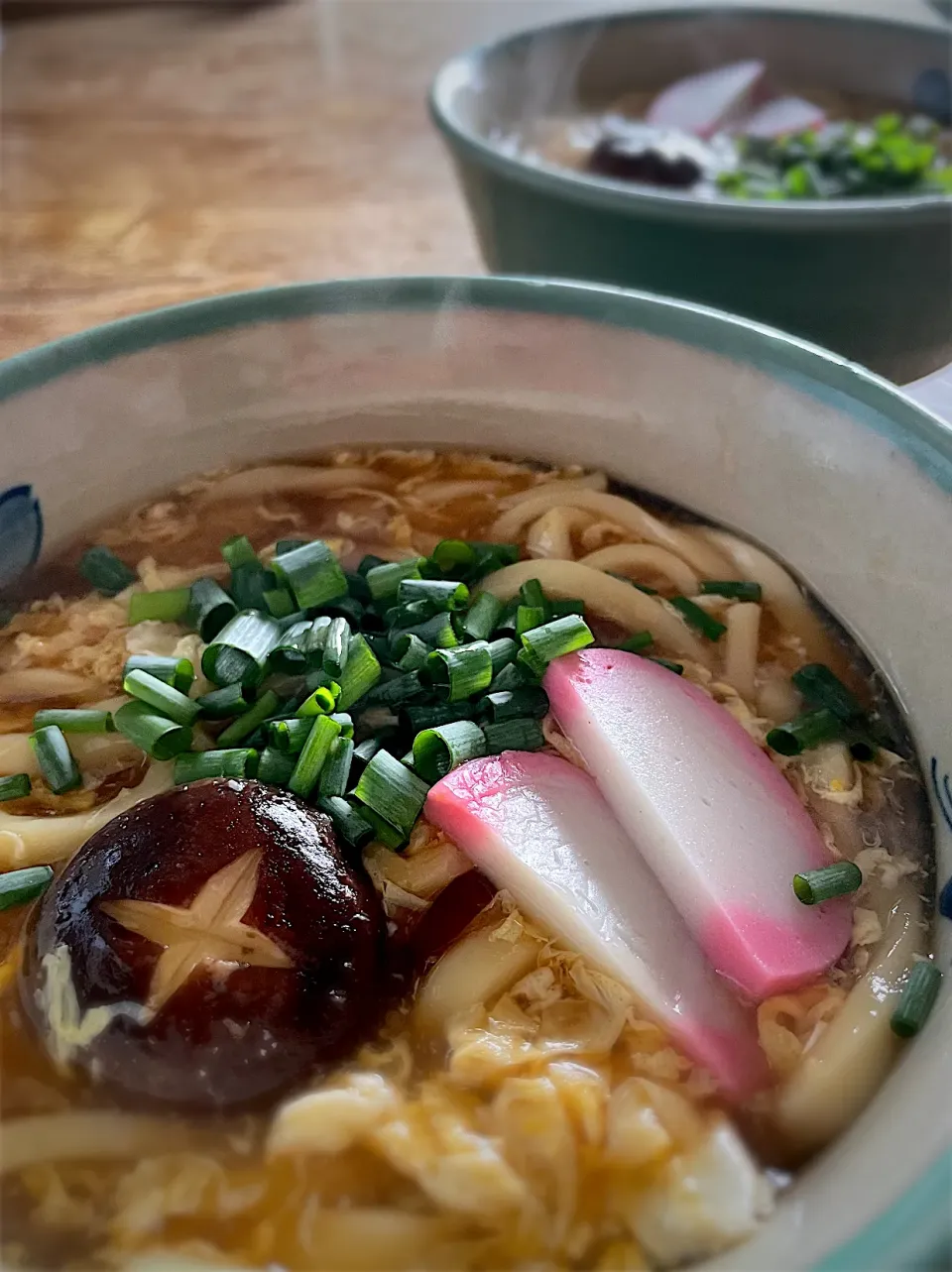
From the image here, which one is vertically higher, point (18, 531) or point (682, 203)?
point (682, 203)

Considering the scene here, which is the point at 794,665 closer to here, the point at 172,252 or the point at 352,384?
the point at 352,384

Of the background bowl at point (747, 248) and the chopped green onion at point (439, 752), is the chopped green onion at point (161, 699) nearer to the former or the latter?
the chopped green onion at point (439, 752)

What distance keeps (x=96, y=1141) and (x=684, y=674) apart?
743 millimetres

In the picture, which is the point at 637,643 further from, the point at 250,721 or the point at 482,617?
the point at 250,721

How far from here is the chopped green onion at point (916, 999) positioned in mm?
877

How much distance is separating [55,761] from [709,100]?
2044 mm

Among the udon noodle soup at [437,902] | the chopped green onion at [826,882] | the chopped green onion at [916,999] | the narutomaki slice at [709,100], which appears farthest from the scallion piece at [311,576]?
the narutomaki slice at [709,100]

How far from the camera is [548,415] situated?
1.42m

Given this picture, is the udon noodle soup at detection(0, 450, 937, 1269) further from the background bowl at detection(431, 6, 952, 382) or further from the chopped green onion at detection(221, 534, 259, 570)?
the background bowl at detection(431, 6, 952, 382)

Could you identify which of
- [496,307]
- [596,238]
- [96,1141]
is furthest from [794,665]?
[96,1141]

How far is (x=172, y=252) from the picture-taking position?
2100mm

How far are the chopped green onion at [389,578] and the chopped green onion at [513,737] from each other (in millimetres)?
237

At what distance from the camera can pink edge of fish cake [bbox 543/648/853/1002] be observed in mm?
950

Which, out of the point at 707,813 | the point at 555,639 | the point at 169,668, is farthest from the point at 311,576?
the point at 707,813
